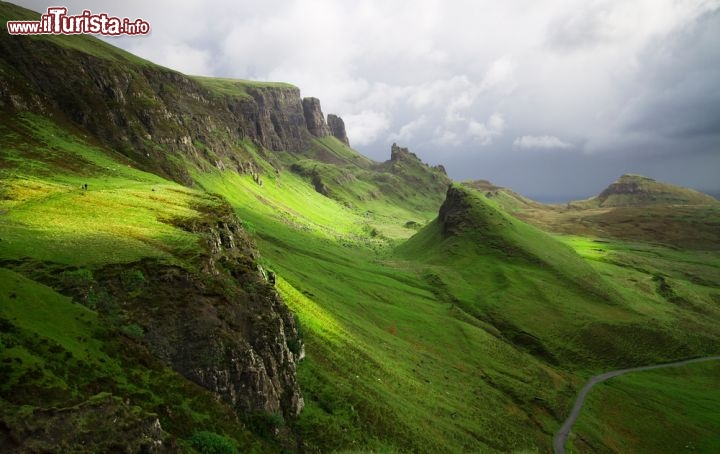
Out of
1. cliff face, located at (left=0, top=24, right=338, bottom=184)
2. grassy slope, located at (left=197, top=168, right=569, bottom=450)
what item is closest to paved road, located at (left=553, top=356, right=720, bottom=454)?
grassy slope, located at (left=197, top=168, right=569, bottom=450)

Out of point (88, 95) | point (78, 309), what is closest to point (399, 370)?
point (78, 309)

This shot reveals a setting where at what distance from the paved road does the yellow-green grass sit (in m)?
1.52

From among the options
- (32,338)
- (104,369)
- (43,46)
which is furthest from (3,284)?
(43,46)

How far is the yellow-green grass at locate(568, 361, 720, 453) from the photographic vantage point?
311 ft

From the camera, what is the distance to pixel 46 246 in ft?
134

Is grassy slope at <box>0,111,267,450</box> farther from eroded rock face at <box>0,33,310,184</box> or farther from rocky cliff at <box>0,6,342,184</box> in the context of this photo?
rocky cliff at <box>0,6,342,184</box>

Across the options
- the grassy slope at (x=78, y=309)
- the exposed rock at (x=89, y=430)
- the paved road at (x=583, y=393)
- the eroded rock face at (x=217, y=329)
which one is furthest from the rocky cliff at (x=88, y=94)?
the paved road at (x=583, y=393)

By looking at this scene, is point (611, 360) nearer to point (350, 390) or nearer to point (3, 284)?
point (350, 390)

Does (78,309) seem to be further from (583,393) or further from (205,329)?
(583,393)

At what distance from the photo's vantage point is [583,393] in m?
116

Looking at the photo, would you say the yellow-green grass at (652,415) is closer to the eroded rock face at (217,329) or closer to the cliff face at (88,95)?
the eroded rock face at (217,329)

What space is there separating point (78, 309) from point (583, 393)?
123 metres

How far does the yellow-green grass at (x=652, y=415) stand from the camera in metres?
94.8

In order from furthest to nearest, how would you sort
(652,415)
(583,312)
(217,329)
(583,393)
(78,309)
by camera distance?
(583,312) → (583,393) → (652,415) → (217,329) → (78,309)
